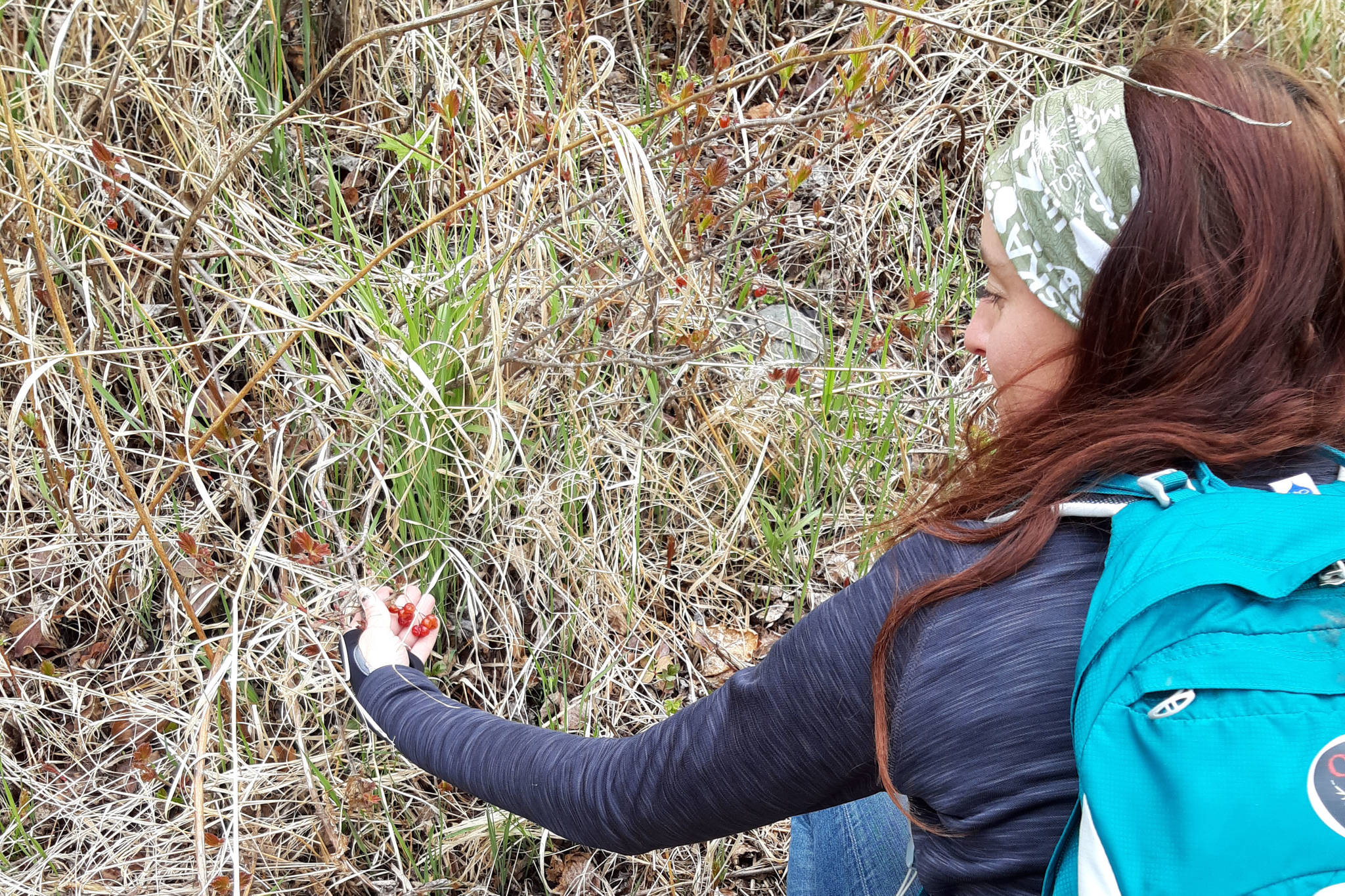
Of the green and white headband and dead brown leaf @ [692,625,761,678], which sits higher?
the green and white headband

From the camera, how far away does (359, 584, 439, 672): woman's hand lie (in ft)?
5.10

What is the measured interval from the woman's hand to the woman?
0.47 m

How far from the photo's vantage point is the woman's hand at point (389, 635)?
1555 mm

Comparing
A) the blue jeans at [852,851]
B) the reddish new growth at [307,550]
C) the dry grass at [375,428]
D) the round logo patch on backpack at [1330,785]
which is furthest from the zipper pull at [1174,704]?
the reddish new growth at [307,550]

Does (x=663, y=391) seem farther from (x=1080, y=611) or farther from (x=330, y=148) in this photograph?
(x=1080, y=611)

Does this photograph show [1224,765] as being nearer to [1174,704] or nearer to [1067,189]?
[1174,704]

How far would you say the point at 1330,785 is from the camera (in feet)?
2.52

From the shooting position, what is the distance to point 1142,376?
1.06m

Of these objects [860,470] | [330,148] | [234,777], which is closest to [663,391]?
[860,470]

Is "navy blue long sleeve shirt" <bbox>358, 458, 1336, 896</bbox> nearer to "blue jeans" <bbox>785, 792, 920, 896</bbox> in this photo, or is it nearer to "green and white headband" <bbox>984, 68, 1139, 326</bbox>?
"green and white headband" <bbox>984, 68, 1139, 326</bbox>

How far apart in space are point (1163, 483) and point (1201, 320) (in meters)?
0.21

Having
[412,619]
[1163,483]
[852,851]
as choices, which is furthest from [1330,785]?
[412,619]

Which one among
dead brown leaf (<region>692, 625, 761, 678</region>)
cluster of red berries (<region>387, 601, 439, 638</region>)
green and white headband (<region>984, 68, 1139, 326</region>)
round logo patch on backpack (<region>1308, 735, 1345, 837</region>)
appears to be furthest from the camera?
dead brown leaf (<region>692, 625, 761, 678</region>)

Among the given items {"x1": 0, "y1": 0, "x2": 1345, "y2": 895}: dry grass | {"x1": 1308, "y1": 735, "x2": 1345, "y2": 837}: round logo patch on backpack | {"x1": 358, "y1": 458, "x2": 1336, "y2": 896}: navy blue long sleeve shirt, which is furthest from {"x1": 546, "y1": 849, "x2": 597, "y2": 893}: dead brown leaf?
{"x1": 1308, "y1": 735, "x2": 1345, "y2": 837}: round logo patch on backpack
